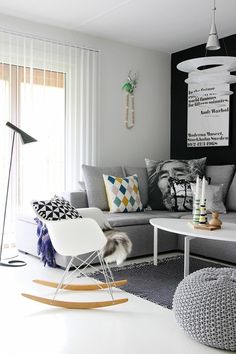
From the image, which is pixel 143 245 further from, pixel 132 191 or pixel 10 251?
pixel 10 251

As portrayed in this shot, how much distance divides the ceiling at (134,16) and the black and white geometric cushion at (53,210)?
6.55 ft

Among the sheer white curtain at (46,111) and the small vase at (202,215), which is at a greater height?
the sheer white curtain at (46,111)

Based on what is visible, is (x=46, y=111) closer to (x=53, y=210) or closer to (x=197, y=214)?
(x=53, y=210)

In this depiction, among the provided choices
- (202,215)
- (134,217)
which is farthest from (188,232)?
(134,217)

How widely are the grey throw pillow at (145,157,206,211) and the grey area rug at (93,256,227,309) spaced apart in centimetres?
76

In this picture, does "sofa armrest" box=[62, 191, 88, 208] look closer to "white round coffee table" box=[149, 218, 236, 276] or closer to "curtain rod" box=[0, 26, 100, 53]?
"white round coffee table" box=[149, 218, 236, 276]

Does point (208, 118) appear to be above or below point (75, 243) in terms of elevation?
above

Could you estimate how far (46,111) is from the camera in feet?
15.1

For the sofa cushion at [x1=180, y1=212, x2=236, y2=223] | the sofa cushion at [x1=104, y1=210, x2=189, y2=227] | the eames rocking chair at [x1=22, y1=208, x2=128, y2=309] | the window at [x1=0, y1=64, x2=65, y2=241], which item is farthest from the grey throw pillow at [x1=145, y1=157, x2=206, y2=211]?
the eames rocking chair at [x1=22, y1=208, x2=128, y2=309]

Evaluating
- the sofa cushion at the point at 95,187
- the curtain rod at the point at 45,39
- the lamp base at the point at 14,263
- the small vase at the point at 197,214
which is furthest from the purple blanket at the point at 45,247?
the curtain rod at the point at 45,39

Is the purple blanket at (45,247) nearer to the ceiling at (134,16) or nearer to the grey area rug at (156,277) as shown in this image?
the grey area rug at (156,277)

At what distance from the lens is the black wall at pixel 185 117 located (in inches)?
199

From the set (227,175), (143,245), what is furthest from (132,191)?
(227,175)

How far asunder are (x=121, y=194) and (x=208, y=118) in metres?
1.68
